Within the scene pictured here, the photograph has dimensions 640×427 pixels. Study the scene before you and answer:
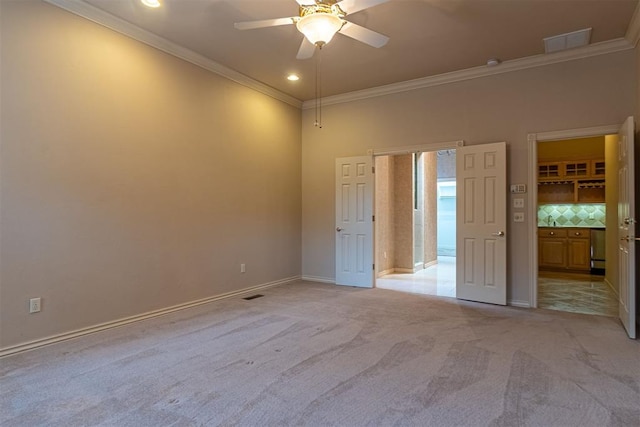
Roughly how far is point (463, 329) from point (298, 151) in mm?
3972

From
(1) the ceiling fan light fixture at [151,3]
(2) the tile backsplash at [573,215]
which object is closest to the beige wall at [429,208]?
(2) the tile backsplash at [573,215]

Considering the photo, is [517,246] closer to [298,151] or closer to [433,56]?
[433,56]

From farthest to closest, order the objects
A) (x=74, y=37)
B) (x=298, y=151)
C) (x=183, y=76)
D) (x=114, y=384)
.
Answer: (x=298, y=151) < (x=183, y=76) < (x=74, y=37) < (x=114, y=384)

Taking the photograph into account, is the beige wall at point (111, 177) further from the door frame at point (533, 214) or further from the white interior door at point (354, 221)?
the door frame at point (533, 214)

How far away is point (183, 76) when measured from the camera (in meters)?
4.45

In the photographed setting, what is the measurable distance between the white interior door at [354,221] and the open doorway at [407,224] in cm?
51

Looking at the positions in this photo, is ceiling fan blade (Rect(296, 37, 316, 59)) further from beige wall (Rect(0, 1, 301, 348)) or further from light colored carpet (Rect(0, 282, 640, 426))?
light colored carpet (Rect(0, 282, 640, 426))

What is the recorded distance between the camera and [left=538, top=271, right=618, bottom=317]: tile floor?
4.52 m

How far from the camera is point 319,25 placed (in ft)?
8.96

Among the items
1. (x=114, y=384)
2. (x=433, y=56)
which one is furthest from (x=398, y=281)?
(x=114, y=384)

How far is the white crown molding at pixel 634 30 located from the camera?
3.51 metres

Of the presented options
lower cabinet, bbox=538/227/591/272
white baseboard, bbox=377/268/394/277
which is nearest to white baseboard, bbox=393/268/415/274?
white baseboard, bbox=377/268/394/277

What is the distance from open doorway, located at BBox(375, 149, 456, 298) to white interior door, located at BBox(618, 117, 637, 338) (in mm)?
2619

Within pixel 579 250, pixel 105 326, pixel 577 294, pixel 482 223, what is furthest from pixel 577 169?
pixel 105 326
